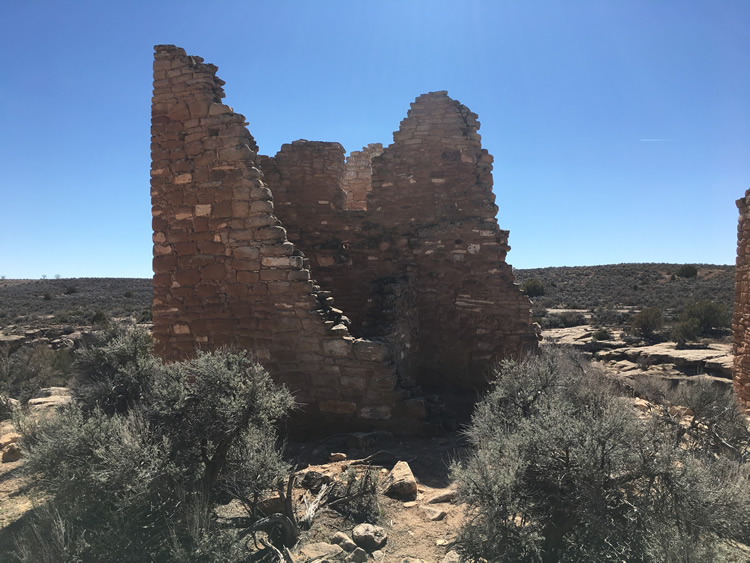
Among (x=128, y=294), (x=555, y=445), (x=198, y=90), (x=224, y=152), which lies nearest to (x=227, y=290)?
(x=224, y=152)

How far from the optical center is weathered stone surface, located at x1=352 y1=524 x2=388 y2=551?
3361 millimetres

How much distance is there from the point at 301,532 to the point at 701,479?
2529 mm

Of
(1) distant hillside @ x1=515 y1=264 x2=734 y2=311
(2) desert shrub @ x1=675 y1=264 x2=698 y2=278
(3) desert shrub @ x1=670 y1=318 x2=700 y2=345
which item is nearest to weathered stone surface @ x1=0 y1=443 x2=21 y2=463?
(3) desert shrub @ x1=670 y1=318 x2=700 y2=345

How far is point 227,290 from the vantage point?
19.6 feet

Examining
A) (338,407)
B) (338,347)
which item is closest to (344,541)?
(338,407)

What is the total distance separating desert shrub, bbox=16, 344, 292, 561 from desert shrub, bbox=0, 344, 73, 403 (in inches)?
304

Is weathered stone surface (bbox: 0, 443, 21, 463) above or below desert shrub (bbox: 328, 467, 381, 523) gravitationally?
below

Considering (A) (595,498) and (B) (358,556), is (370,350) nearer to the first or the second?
(B) (358,556)

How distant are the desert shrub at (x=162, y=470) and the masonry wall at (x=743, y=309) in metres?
9.80

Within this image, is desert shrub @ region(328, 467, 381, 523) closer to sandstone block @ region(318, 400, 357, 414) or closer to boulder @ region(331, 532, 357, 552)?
boulder @ region(331, 532, 357, 552)

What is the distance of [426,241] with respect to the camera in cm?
824

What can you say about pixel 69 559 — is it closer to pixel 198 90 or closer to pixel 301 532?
pixel 301 532

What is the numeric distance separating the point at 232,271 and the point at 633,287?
3370 cm

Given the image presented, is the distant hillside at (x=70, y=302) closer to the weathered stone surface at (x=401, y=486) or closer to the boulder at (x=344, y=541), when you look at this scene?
the weathered stone surface at (x=401, y=486)
